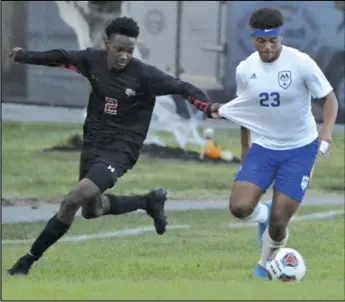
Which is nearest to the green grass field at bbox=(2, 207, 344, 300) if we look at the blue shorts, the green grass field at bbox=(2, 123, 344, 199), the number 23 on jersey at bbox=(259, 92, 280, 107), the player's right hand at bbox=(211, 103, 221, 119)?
the blue shorts

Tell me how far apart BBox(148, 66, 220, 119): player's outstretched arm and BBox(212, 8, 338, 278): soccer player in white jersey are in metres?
0.06

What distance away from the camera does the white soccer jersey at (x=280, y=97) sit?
895cm

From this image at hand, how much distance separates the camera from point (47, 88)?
21.6m

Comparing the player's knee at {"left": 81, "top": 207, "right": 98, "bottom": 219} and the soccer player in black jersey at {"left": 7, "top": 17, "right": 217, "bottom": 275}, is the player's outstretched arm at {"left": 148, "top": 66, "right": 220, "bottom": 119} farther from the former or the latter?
the player's knee at {"left": 81, "top": 207, "right": 98, "bottom": 219}

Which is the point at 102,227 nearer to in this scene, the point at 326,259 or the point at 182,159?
the point at 326,259

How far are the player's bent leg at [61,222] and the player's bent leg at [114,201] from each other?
4.3 inches

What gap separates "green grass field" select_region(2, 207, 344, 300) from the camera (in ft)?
24.5

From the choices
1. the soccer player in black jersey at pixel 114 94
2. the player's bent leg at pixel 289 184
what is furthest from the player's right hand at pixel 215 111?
the player's bent leg at pixel 289 184

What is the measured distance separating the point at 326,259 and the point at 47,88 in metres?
11.9

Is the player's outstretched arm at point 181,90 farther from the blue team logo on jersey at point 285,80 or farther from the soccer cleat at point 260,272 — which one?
the soccer cleat at point 260,272

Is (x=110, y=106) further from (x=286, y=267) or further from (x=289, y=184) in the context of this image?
(x=286, y=267)

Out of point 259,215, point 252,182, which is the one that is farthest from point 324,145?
point 259,215

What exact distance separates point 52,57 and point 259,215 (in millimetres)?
2118

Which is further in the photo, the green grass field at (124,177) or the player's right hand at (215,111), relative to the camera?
the green grass field at (124,177)
